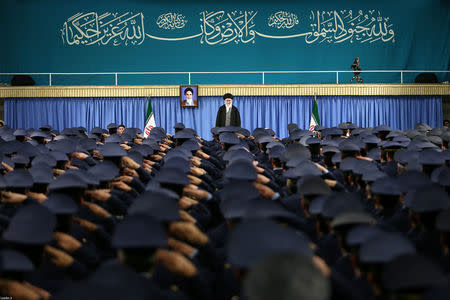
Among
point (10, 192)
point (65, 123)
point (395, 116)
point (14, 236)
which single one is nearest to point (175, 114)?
point (65, 123)

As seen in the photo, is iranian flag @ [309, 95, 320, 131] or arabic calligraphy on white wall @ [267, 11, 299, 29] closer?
iranian flag @ [309, 95, 320, 131]

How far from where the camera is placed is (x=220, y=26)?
14242 mm

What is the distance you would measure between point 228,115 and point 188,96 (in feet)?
10.5

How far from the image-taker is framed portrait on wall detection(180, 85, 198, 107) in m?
11.5

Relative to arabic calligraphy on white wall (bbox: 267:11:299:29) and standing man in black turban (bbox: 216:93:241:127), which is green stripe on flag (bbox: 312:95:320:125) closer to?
standing man in black turban (bbox: 216:93:241:127)

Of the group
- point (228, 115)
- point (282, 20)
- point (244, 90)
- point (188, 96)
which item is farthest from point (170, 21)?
point (228, 115)

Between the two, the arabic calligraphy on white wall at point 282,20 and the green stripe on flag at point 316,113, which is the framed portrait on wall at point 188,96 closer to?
the green stripe on flag at point 316,113

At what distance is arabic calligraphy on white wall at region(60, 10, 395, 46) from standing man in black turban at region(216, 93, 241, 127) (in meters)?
6.10

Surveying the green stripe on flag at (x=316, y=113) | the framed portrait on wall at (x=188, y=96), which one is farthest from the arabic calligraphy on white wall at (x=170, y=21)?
the green stripe on flag at (x=316, y=113)

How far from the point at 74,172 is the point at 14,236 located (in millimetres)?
1252

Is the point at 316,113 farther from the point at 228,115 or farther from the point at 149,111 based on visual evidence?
the point at 149,111

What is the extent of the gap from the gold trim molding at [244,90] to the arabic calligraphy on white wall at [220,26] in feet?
9.70

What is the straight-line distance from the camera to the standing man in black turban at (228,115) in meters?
8.42

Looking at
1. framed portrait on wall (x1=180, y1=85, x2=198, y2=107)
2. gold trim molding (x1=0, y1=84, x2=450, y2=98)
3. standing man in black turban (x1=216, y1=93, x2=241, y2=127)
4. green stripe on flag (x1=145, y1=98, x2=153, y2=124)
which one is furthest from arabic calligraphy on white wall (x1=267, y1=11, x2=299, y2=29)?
standing man in black turban (x1=216, y1=93, x2=241, y2=127)
